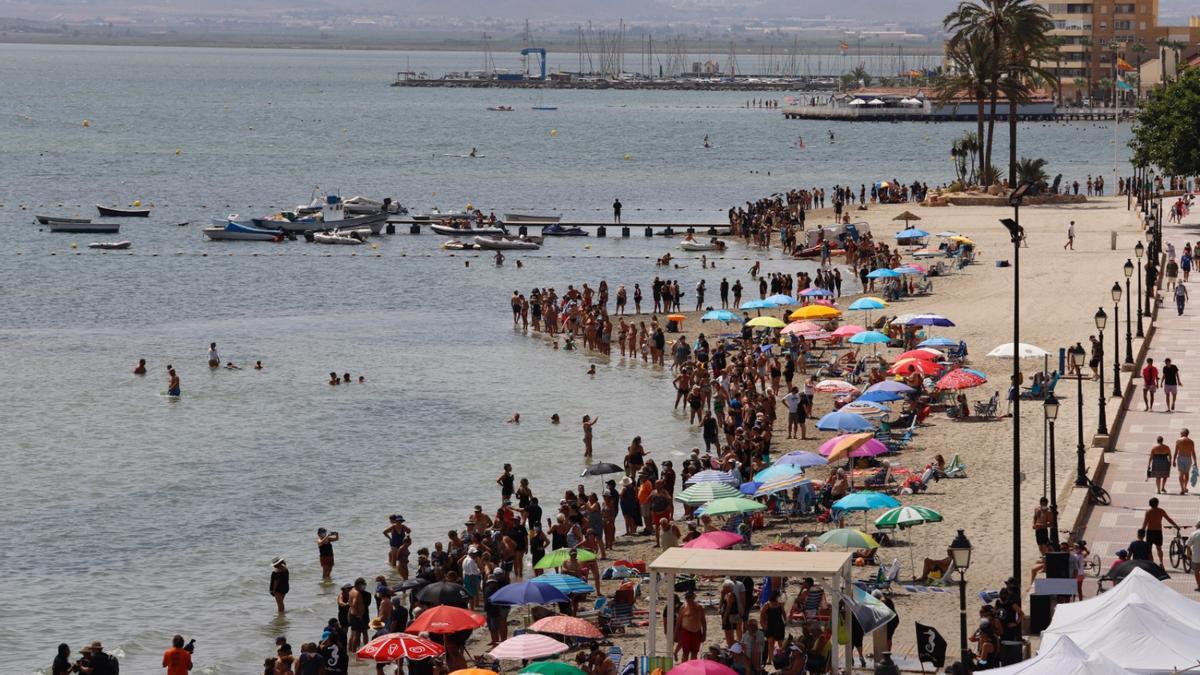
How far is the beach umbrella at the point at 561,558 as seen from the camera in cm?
2634

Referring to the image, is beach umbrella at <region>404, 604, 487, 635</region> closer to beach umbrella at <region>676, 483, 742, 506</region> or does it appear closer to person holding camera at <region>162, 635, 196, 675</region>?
person holding camera at <region>162, 635, 196, 675</region>

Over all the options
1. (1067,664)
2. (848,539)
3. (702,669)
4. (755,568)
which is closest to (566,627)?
(755,568)

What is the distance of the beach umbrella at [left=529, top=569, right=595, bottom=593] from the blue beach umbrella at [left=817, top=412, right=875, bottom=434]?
956 cm

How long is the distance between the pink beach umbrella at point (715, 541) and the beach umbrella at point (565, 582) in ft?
5.29

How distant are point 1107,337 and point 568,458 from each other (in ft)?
48.3

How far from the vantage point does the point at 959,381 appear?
3572 cm

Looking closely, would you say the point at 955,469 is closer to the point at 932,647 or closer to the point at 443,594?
the point at 932,647

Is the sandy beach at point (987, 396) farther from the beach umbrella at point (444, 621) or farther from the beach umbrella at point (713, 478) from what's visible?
the beach umbrella at point (444, 621)

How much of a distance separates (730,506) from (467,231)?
53.5 metres

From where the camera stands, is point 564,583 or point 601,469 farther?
point 601,469

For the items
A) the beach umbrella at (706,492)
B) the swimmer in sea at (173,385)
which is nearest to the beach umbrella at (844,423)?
the beach umbrella at (706,492)

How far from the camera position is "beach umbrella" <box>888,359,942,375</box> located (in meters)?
37.2

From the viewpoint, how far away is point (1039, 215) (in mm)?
77625

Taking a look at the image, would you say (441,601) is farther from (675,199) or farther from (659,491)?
(675,199)
